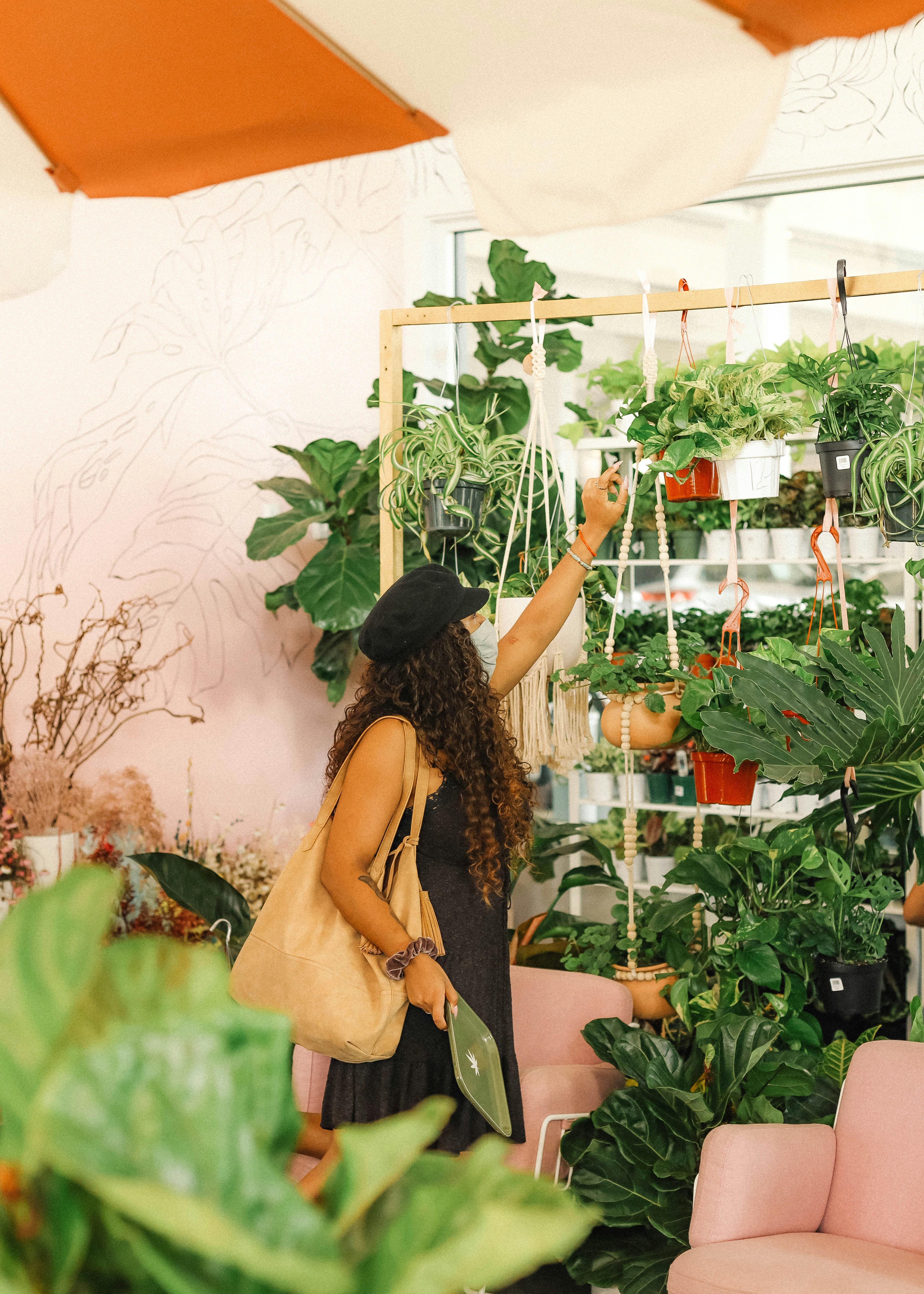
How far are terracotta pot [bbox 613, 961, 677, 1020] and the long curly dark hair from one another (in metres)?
0.96

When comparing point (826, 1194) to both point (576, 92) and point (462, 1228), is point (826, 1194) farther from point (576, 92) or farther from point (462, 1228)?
point (462, 1228)

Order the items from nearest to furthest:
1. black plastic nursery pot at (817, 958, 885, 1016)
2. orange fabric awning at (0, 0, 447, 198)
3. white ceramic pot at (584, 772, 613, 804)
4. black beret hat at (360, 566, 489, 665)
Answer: orange fabric awning at (0, 0, 447, 198), black beret hat at (360, 566, 489, 665), black plastic nursery pot at (817, 958, 885, 1016), white ceramic pot at (584, 772, 613, 804)

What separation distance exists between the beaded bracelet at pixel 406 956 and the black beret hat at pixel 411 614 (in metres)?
0.50

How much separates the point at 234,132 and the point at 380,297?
10.3 ft

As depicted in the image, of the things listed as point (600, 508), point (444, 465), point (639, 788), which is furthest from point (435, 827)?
point (639, 788)

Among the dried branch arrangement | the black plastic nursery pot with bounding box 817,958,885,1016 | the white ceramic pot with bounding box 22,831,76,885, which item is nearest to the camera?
the black plastic nursery pot with bounding box 817,958,885,1016

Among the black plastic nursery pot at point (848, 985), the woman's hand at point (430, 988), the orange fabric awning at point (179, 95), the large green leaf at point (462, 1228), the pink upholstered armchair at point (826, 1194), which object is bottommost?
the pink upholstered armchair at point (826, 1194)

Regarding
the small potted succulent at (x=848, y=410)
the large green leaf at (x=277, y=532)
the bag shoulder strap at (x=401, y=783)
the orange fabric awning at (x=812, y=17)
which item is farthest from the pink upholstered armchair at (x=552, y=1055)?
the orange fabric awning at (x=812, y=17)

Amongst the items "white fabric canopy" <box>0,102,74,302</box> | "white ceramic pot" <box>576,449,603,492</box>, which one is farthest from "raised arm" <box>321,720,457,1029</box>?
"white ceramic pot" <box>576,449,603,492</box>

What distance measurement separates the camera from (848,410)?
262cm

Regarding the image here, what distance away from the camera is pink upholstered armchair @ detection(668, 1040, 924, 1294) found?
203 cm

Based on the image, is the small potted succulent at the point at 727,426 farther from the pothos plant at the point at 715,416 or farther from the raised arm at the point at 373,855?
the raised arm at the point at 373,855

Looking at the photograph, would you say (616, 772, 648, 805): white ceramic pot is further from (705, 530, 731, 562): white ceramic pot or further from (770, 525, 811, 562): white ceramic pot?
(770, 525, 811, 562): white ceramic pot

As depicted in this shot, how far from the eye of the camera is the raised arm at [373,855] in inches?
73.9
